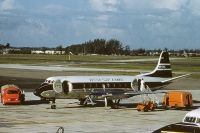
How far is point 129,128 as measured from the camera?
38125mm

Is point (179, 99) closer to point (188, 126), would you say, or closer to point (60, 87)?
point (60, 87)

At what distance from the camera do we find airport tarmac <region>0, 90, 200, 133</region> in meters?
37.6

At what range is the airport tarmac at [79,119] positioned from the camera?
37.6 meters

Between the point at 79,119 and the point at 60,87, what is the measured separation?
8371 millimetres

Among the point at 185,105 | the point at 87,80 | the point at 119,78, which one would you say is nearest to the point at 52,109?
the point at 87,80

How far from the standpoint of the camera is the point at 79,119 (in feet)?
143

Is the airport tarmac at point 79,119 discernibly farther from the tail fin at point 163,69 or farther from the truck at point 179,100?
the tail fin at point 163,69

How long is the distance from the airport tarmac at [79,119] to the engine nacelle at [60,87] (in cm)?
221

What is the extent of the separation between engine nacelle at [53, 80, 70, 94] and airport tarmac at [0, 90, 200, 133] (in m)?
2.21

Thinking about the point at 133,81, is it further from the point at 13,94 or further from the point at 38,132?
the point at 38,132

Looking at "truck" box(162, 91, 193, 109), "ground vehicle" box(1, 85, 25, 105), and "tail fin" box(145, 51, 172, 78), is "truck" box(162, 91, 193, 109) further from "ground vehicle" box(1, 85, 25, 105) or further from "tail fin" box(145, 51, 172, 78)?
"ground vehicle" box(1, 85, 25, 105)

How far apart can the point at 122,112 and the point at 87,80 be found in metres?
5.83

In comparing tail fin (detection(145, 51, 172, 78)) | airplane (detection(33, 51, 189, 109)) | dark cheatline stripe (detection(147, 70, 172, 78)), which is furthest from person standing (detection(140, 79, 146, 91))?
tail fin (detection(145, 51, 172, 78))

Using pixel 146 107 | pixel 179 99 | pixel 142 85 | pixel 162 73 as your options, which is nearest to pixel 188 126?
pixel 146 107
